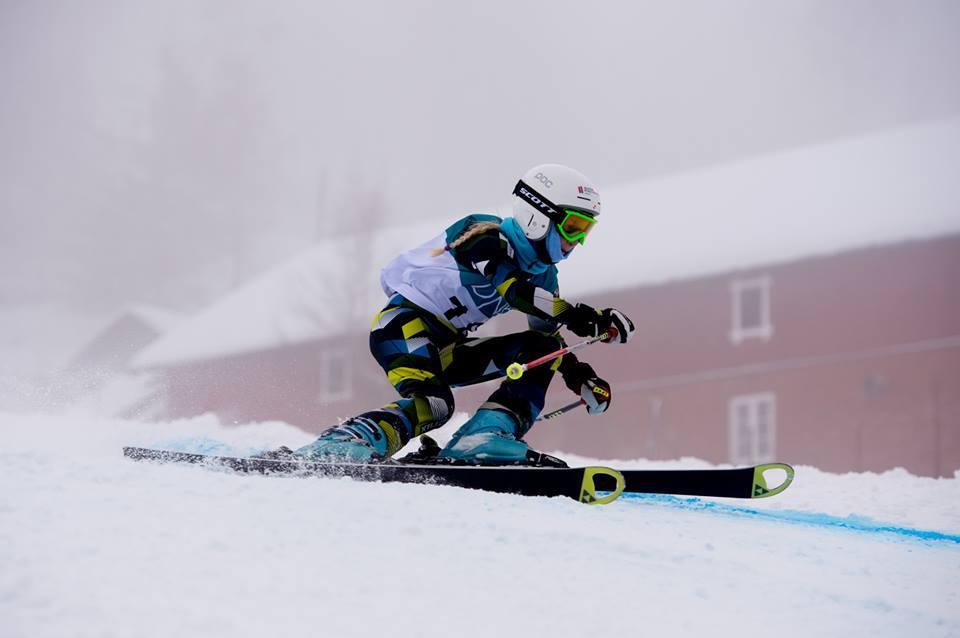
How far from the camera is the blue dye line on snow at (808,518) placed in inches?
198

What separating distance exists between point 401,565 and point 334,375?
28775 millimetres

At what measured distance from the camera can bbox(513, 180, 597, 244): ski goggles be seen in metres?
5.16

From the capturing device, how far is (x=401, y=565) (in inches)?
130

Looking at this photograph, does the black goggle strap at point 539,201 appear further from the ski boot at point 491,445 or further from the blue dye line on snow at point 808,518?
the blue dye line on snow at point 808,518

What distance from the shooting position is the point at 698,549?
13.2ft

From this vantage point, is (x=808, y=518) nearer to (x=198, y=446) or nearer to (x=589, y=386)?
(x=589, y=386)

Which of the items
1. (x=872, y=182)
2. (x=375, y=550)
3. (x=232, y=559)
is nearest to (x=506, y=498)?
(x=375, y=550)

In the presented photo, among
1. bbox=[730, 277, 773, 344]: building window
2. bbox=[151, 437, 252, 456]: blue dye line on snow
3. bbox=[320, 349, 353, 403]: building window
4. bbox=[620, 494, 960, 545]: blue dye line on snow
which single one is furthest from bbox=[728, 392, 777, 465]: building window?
bbox=[151, 437, 252, 456]: blue dye line on snow

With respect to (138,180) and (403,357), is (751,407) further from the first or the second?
(138,180)

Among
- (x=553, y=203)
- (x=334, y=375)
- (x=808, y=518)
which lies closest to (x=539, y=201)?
(x=553, y=203)

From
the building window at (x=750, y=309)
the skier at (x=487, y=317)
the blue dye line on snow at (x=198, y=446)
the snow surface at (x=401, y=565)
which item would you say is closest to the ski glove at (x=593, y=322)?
the skier at (x=487, y=317)

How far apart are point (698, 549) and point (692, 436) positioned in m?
23.0

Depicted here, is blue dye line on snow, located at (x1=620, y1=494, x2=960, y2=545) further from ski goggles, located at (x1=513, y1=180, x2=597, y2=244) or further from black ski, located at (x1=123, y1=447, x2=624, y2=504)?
ski goggles, located at (x1=513, y1=180, x2=597, y2=244)

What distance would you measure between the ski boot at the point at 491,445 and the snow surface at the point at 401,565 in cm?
49
